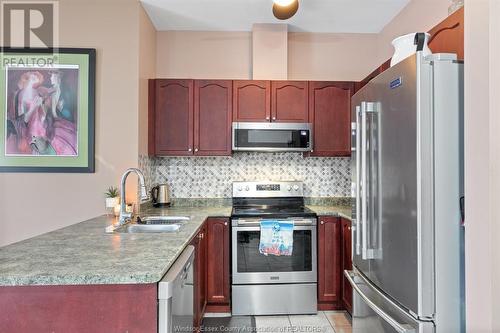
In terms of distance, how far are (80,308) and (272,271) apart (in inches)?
74.6

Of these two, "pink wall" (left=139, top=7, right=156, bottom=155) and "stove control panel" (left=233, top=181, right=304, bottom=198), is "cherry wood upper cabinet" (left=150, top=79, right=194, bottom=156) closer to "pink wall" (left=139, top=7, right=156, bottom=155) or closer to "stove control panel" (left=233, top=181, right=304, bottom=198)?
"pink wall" (left=139, top=7, right=156, bottom=155)

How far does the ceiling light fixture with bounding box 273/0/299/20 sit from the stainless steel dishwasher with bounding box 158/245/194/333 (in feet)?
6.85

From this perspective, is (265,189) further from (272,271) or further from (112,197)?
(112,197)

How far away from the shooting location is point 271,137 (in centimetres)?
310

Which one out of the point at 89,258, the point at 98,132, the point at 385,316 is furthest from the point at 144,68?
the point at 385,316

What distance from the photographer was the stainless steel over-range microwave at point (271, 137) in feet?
10.1

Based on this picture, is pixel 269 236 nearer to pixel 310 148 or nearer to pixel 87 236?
pixel 310 148

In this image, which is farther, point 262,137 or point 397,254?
point 262,137

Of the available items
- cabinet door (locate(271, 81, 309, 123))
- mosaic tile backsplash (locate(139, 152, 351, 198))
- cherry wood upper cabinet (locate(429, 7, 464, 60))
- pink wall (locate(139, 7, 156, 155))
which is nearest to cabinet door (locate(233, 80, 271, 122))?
cabinet door (locate(271, 81, 309, 123))

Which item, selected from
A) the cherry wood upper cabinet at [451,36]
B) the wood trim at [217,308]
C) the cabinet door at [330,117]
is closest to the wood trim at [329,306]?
the wood trim at [217,308]

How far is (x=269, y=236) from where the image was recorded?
2.78 meters

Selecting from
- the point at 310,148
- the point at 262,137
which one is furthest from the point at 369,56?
the point at 262,137

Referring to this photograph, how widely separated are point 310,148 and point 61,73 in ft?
7.61

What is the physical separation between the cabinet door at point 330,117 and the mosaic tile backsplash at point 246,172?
315 mm
